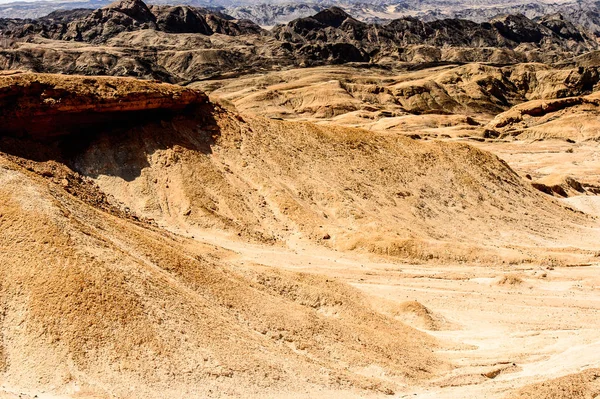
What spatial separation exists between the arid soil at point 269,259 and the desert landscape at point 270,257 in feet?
0.25

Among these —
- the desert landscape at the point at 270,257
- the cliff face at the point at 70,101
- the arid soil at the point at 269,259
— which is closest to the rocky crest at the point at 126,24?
the cliff face at the point at 70,101

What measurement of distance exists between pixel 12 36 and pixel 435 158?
457 feet

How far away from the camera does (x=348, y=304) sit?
19625 mm

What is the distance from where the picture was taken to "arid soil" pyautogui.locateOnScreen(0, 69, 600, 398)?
47.0 feet

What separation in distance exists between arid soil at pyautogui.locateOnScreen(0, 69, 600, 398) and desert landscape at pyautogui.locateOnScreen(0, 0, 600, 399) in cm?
8

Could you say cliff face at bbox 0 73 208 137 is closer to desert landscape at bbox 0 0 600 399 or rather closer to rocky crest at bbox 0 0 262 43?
desert landscape at bbox 0 0 600 399

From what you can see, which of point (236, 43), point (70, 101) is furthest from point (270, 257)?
point (236, 43)

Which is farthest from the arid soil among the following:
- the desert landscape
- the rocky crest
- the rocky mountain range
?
the rocky crest

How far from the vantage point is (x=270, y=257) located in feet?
79.6

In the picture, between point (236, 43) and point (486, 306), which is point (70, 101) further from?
point (236, 43)

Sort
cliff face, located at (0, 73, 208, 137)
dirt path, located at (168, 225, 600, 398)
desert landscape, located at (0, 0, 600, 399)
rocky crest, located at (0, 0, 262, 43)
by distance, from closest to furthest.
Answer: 1. desert landscape, located at (0, 0, 600, 399)
2. dirt path, located at (168, 225, 600, 398)
3. cliff face, located at (0, 73, 208, 137)
4. rocky crest, located at (0, 0, 262, 43)

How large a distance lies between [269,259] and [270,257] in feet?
0.94

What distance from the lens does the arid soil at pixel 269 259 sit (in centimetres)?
1434

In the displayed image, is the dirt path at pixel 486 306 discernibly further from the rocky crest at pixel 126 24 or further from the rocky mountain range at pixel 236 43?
the rocky crest at pixel 126 24
